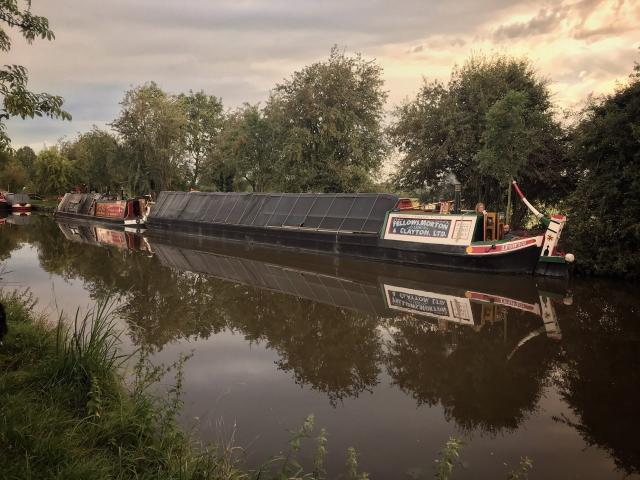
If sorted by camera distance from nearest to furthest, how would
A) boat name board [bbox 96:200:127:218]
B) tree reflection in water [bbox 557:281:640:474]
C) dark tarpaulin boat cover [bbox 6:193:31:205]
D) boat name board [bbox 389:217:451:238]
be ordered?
tree reflection in water [bbox 557:281:640:474]
boat name board [bbox 389:217:451:238]
boat name board [bbox 96:200:127:218]
dark tarpaulin boat cover [bbox 6:193:31:205]

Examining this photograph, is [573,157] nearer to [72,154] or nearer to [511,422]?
[511,422]

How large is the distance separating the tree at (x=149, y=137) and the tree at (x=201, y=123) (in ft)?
20.8

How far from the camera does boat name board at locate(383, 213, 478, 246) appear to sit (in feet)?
43.3

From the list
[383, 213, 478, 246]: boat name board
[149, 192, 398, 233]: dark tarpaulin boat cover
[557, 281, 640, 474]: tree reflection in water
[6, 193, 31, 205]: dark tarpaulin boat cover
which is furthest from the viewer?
[6, 193, 31, 205]: dark tarpaulin boat cover

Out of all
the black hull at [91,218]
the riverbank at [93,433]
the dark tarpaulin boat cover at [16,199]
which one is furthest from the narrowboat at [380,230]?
the dark tarpaulin boat cover at [16,199]

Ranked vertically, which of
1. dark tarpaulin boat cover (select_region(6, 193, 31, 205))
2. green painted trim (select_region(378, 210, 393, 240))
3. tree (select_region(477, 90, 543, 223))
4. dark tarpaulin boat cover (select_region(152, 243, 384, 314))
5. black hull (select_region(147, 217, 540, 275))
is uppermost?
tree (select_region(477, 90, 543, 223))

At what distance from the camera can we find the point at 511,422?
504 cm

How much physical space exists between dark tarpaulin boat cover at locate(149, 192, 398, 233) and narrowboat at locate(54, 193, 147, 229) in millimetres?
1923

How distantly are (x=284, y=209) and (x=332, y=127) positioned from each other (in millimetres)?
5993

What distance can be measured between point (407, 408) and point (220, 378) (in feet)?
7.86

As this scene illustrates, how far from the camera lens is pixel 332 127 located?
2322 cm

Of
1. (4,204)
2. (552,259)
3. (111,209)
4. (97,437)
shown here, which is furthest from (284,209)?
(4,204)

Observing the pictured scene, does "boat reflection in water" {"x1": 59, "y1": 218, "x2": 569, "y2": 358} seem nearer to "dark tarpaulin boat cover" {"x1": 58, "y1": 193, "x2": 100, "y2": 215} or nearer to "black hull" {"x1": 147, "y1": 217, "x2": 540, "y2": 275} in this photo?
"black hull" {"x1": 147, "y1": 217, "x2": 540, "y2": 275}

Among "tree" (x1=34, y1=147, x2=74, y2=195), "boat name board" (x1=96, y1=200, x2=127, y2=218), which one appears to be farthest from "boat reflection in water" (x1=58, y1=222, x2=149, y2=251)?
"tree" (x1=34, y1=147, x2=74, y2=195)
